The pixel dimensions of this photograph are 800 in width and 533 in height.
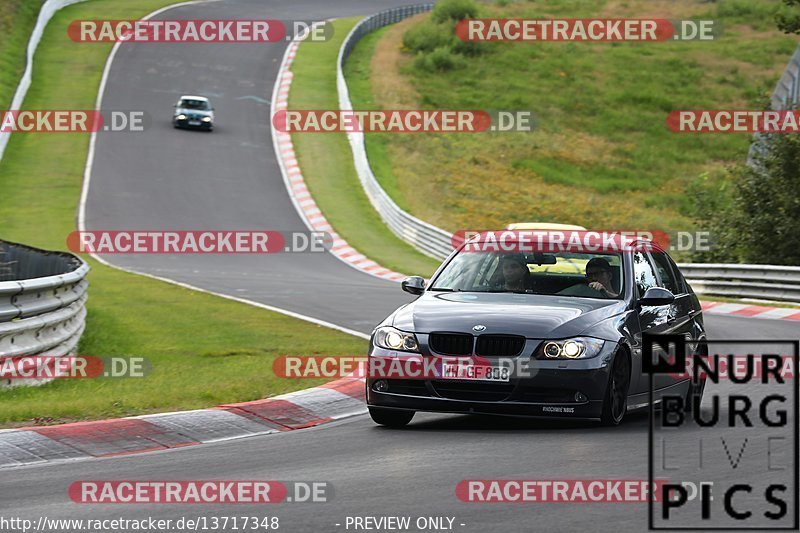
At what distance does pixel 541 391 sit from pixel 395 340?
1.12 m

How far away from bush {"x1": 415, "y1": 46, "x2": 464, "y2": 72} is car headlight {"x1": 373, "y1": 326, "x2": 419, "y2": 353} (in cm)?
5441

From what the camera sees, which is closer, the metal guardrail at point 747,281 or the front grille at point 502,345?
the front grille at point 502,345

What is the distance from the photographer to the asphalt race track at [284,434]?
695 centimetres

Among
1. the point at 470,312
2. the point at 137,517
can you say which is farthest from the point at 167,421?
the point at 137,517

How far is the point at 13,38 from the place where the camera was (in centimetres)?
5662

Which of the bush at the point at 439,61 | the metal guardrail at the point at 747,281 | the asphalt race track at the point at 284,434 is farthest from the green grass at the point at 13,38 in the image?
the metal guardrail at the point at 747,281

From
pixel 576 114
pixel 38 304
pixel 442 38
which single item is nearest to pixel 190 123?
pixel 576 114

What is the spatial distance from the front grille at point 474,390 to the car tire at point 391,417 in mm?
535

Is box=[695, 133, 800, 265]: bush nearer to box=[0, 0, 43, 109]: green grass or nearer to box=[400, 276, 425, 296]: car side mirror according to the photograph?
box=[400, 276, 425, 296]: car side mirror

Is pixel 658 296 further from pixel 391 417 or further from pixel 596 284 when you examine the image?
pixel 391 417

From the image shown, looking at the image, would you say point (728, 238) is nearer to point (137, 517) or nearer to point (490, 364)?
point (490, 364)

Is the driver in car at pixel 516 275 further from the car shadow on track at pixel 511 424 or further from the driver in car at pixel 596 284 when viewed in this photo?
the car shadow on track at pixel 511 424

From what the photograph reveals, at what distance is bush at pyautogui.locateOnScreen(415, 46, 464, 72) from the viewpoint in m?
63.7

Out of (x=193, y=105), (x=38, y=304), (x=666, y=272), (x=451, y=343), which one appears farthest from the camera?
(x=193, y=105)
